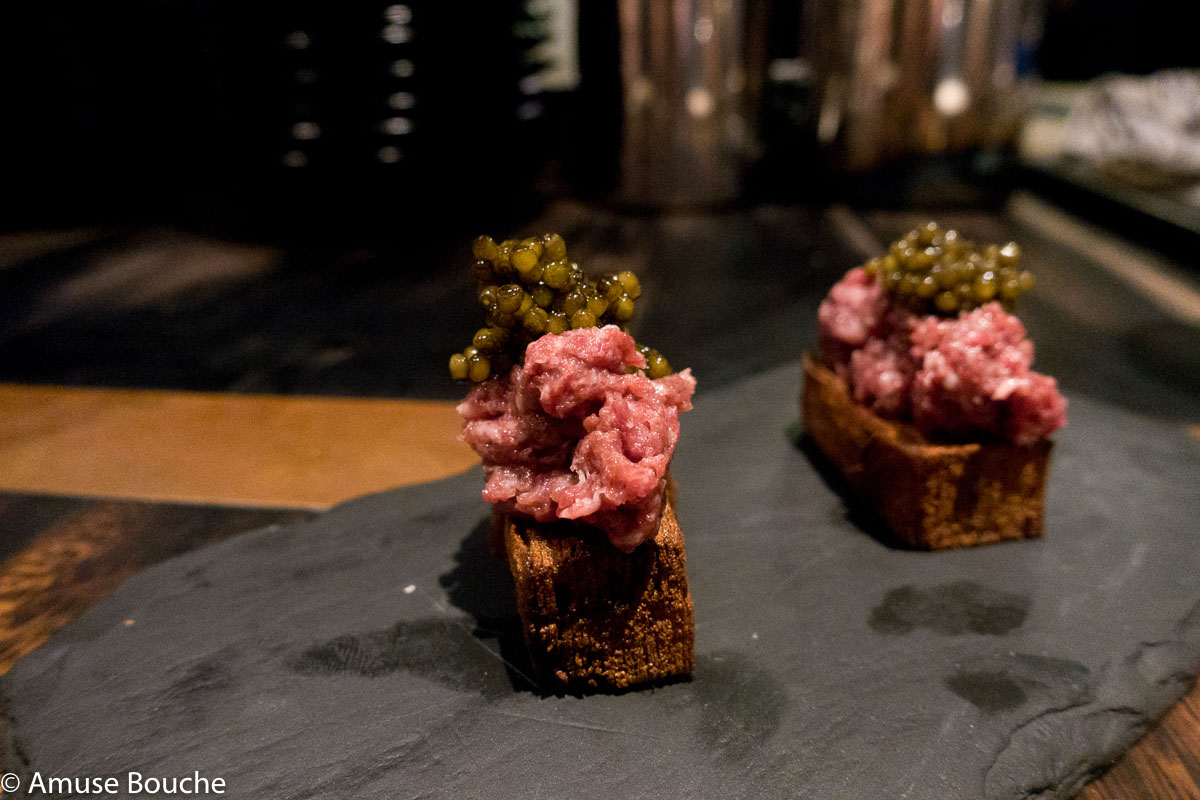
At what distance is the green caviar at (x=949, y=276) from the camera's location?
7.36 ft

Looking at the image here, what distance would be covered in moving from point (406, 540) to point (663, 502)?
916mm

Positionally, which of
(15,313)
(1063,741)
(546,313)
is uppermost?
(546,313)

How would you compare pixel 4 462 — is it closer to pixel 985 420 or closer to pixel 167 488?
pixel 167 488

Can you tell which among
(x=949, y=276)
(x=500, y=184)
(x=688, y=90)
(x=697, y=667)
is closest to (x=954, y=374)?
(x=949, y=276)

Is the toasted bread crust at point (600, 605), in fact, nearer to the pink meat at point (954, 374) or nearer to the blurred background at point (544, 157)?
the pink meat at point (954, 374)

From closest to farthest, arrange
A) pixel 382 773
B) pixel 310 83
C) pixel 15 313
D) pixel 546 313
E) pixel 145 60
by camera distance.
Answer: pixel 382 773 < pixel 546 313 < pixel 15 313 < pixel 310 83 < pixel 145 60

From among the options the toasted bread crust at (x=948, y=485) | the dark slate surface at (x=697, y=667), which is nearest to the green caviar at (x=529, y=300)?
the dark slate surface at (x=697, y=667)

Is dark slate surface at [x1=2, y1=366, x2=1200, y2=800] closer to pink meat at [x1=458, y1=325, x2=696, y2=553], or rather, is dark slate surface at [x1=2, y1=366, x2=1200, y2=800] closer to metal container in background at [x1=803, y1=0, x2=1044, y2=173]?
pink meat at [x1=458, y1=325, x2=696, y2=553]

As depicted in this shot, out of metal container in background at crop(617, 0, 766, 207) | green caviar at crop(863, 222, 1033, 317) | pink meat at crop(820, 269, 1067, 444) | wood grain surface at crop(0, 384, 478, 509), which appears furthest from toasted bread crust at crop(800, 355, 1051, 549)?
metal container in background at crop(617, 0, 766, 207)

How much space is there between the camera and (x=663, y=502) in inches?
73.7

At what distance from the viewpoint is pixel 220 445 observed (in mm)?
2969

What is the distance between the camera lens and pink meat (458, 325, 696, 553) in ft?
5.47

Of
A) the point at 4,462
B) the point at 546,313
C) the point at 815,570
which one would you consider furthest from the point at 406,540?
the point at 4,462

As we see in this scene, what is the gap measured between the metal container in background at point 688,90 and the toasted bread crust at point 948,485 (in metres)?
3.63
